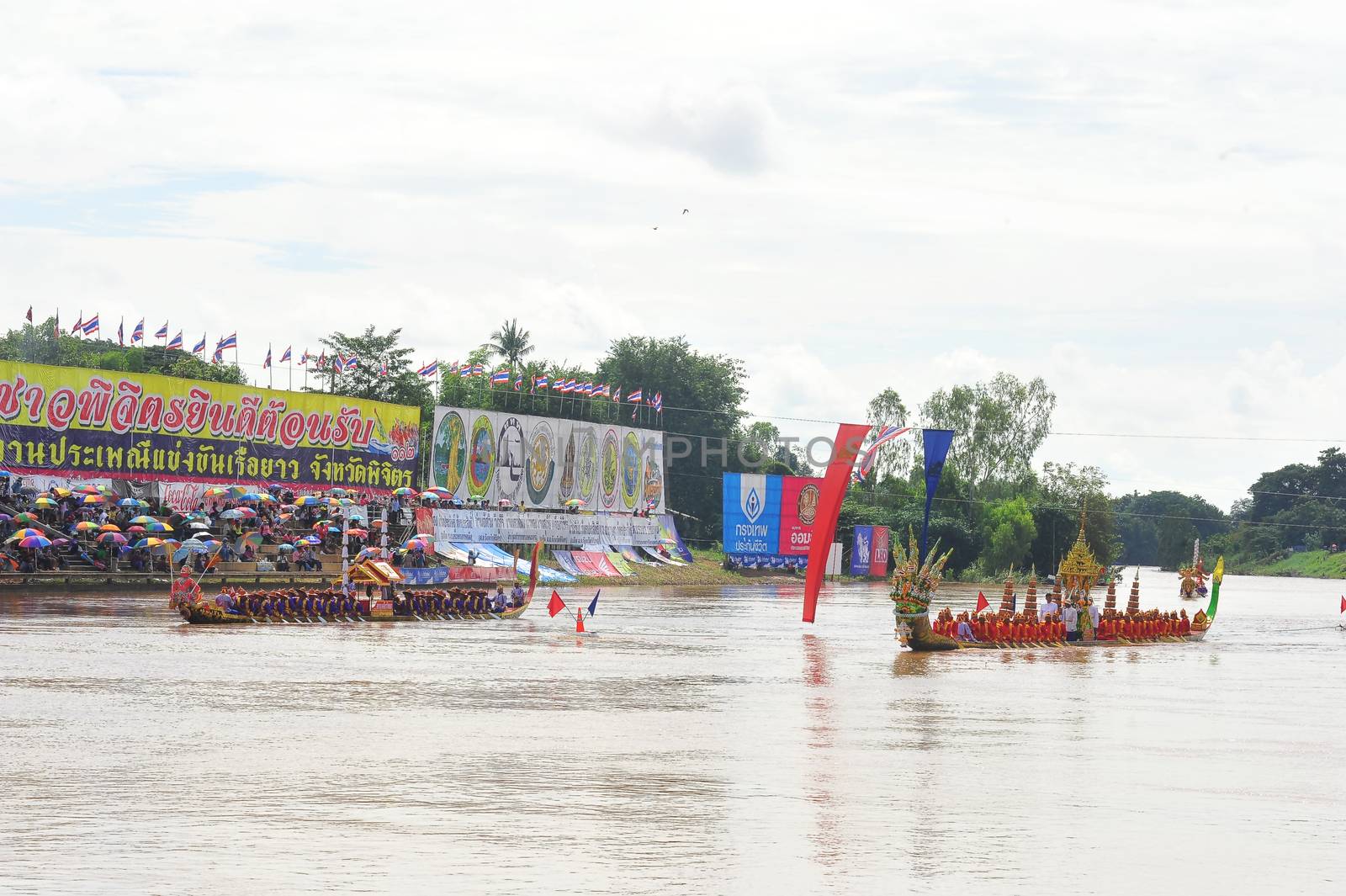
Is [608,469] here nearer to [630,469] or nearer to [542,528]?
[630,469]

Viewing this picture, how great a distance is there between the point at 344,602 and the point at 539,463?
98.8 ft

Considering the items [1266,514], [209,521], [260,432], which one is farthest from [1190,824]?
[1266,514]

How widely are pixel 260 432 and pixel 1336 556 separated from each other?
116624 millimetres

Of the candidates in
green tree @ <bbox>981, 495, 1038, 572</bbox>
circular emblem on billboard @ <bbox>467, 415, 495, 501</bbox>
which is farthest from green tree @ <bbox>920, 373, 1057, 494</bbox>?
circular emblem on billboard @ <bbox>467, 415, 495, 501</bbox>

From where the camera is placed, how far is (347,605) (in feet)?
163

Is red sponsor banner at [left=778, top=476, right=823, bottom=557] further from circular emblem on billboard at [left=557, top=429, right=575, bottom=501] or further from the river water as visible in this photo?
the river water

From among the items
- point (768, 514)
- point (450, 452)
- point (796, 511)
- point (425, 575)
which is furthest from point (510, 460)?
point (796, 511)

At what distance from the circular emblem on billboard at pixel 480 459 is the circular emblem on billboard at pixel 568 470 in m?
5.44

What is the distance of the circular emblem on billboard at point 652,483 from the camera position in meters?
88.7

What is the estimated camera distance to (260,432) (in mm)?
67562

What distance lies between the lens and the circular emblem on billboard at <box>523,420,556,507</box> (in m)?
78.4

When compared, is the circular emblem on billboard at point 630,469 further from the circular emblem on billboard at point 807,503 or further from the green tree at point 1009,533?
the green tree at point 1009,533

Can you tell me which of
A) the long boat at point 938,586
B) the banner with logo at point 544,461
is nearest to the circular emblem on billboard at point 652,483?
the banner with logo at point 544,461

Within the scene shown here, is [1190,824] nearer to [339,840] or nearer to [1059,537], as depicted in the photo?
[339,840]
